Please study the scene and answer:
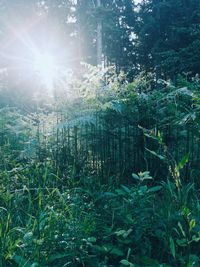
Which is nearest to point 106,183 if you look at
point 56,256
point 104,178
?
point 104,178

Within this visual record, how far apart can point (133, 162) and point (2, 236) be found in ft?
5.44

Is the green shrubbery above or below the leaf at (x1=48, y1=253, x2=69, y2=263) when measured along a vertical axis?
above

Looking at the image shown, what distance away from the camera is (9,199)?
2.52m

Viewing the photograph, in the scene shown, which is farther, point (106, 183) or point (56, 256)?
point (106, 183)

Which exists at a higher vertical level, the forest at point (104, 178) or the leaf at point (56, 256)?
the forest at point (104, 178)

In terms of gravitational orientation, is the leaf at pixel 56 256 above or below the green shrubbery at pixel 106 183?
below

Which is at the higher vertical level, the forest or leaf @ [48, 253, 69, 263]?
the forest

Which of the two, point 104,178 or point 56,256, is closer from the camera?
point 56,256

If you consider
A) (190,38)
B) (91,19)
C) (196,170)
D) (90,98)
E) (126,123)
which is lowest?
(196,170)

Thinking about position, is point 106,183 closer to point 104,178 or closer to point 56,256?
point 104,178

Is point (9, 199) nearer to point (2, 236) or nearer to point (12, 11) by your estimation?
point (2, 236)

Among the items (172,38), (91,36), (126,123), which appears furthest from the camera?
(91,36)

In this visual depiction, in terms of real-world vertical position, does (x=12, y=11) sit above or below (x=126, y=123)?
above

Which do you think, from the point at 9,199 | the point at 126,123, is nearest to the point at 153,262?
the point at 9,199
